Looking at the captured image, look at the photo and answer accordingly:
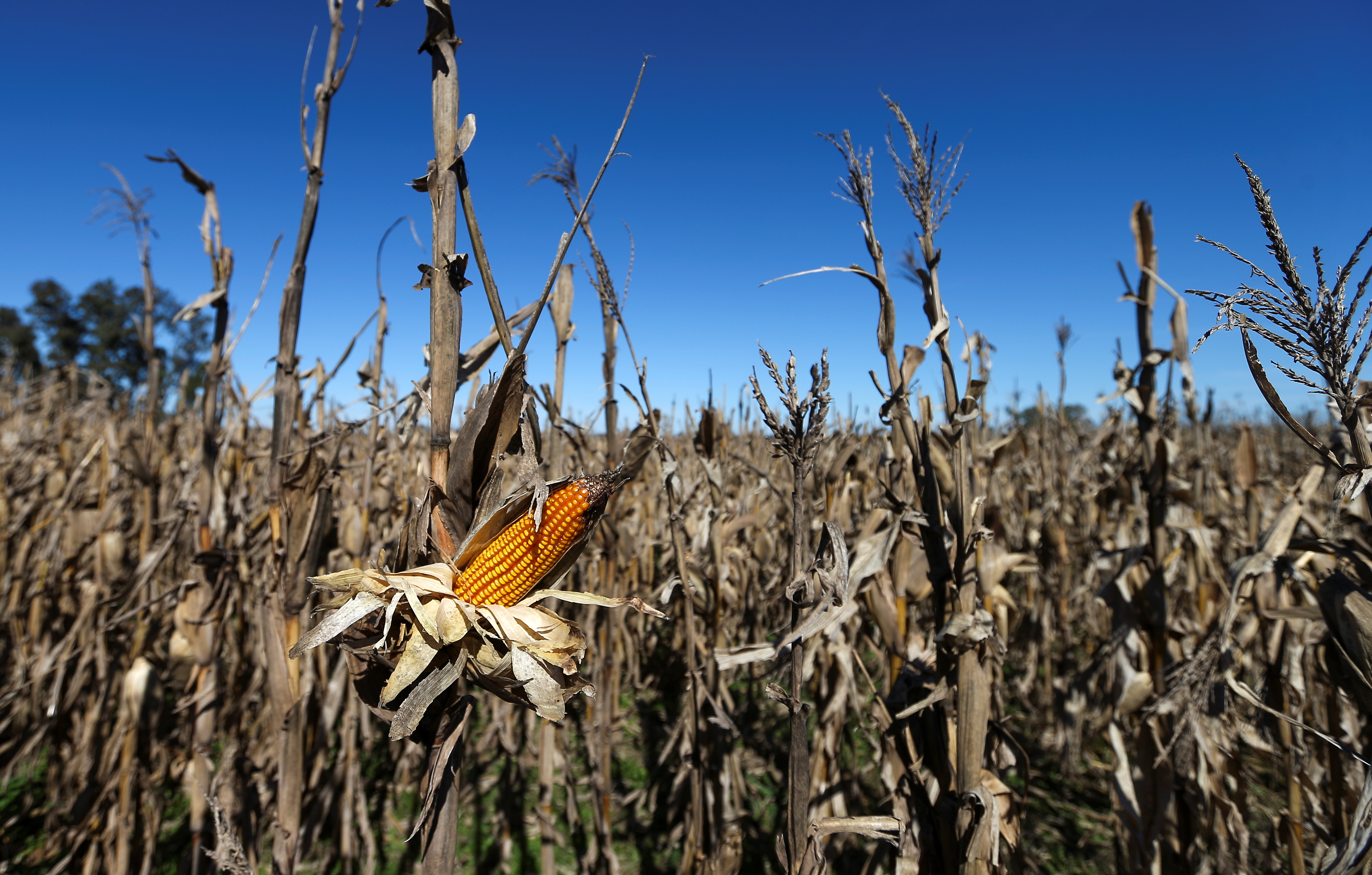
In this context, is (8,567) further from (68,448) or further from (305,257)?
(305,257)

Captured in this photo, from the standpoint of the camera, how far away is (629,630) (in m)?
4.77

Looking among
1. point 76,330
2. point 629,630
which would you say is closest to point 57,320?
point 76,330

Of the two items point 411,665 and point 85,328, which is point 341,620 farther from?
point 85,328

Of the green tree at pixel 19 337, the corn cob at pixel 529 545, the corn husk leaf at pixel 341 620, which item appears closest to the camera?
the corn husk leaf at pixel 341 620

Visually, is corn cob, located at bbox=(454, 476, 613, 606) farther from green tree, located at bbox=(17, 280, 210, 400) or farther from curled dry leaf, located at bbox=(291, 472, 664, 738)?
green tree, located at bbox=(17, 280, 210, 400)

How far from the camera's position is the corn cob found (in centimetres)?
96

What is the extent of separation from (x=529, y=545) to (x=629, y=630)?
4.04m

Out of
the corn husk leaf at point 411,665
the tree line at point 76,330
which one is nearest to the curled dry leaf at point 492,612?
the corn husk leaf at point 411,665

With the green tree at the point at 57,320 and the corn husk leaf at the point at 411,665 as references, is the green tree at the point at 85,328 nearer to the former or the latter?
the green tree at the point at 57,320

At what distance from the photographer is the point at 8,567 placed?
3.94 m

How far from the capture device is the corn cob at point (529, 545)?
96 centimetres

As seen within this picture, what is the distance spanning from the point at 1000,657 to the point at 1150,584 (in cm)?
95

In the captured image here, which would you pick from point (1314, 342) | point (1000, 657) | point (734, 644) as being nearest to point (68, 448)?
point (734, 644)

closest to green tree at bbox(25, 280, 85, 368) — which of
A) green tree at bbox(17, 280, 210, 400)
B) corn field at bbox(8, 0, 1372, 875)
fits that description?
green tree at bbox(17, 280, 210, 400)
